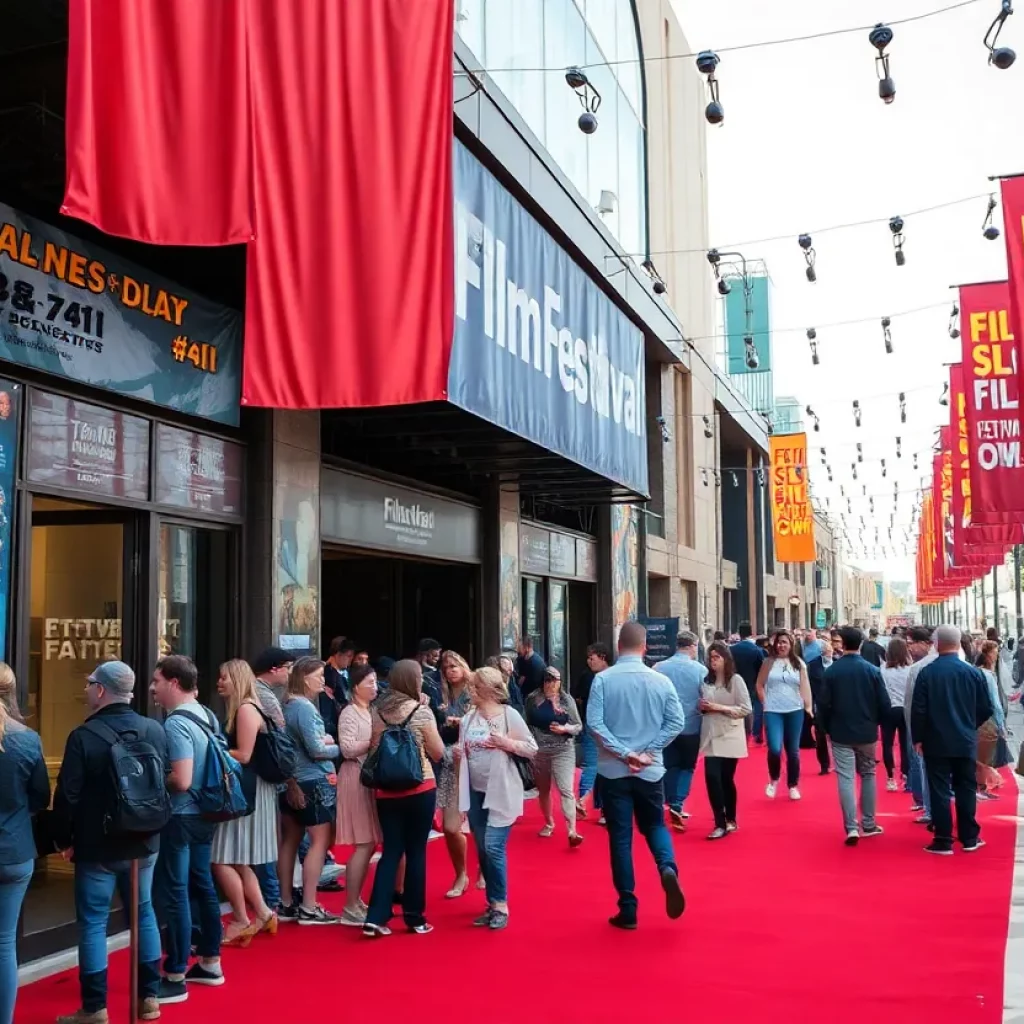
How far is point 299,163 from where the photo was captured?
700 cm

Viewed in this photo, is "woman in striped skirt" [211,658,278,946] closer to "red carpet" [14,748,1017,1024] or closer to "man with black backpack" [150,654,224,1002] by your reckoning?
"red carpet" [14,748,1017,1024]

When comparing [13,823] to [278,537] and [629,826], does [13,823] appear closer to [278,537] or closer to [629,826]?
[629,826]

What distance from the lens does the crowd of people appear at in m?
5.59

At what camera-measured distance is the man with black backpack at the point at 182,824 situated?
6.18 meters

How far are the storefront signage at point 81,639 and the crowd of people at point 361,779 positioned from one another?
0.52 m

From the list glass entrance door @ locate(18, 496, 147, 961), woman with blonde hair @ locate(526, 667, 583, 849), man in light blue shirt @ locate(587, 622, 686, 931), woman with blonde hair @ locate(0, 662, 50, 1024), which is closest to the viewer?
woman with blonde hair @ locate(0, 662, 50, 1024)

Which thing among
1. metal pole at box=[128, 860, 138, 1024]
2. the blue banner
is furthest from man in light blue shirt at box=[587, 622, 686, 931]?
the blue banner

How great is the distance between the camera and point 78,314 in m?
8.21

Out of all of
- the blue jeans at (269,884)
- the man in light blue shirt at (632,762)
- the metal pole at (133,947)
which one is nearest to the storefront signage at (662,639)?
the man in light blue shirt at (632,762)

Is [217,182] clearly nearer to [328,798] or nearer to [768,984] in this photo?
[328,798]

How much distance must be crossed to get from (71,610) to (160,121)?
4.35 m

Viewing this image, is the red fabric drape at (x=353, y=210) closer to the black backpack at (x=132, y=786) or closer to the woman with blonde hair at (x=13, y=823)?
the black backpack at (x=132, y=786)

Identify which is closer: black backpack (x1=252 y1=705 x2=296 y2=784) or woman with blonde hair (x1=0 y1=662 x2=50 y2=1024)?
woman with blonde hair (x1=0 y1=662 x2=50 y2=1024)

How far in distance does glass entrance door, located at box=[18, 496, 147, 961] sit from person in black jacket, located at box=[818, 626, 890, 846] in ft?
19.7
